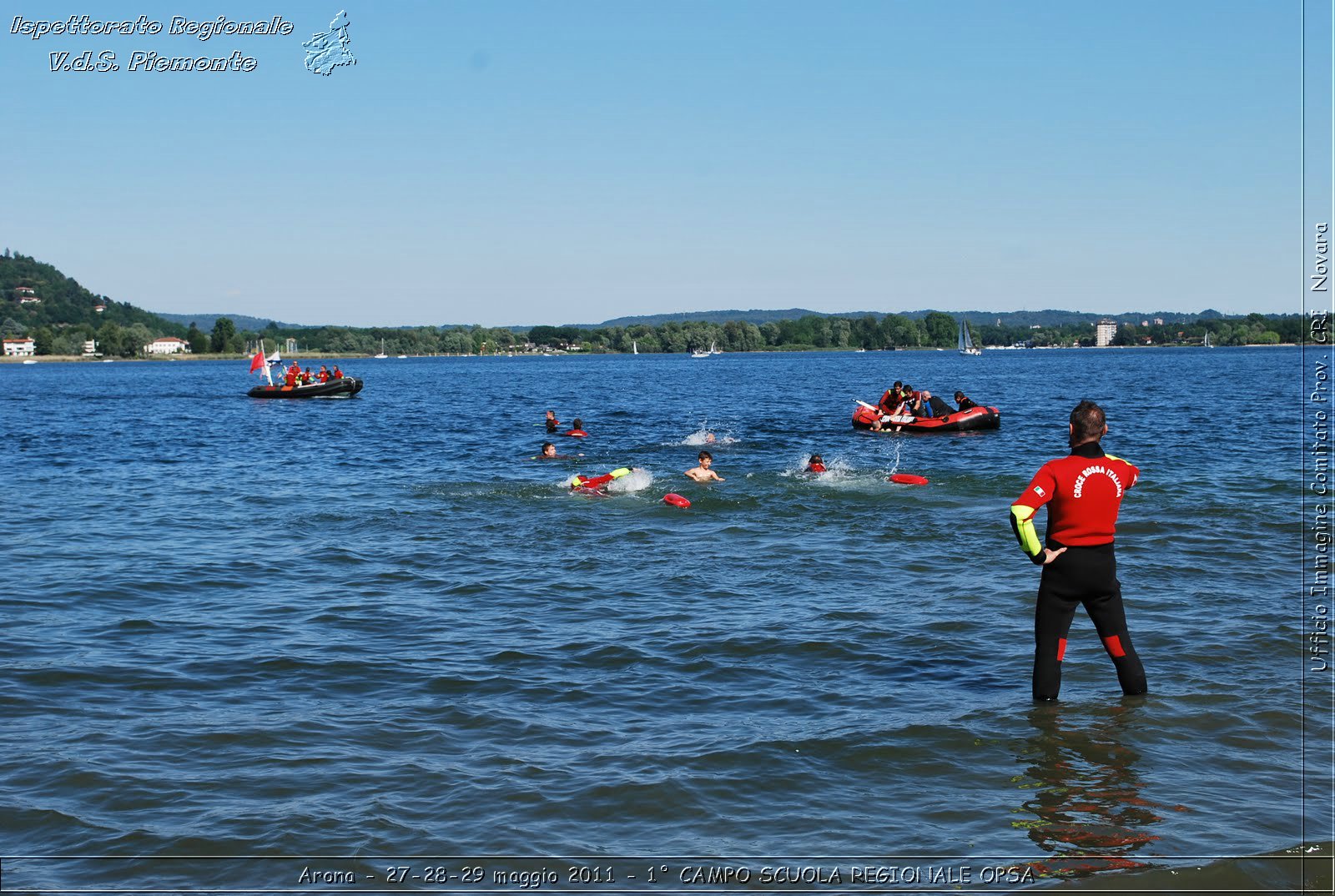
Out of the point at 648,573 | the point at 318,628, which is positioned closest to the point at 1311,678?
the point at 648,573

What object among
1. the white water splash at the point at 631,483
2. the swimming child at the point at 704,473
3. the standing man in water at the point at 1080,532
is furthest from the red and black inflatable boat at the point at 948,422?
the standing man in water at the point at 1080,532

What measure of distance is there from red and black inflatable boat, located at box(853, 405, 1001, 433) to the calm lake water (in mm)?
9992

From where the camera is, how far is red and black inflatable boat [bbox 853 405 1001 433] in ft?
97.7

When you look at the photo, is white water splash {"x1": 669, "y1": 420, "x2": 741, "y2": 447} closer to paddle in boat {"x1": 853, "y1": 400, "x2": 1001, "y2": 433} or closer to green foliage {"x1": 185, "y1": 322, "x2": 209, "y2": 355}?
paddle in boat {"x1": 853, "y1": 400, "x2": 1001, "y2": 433}

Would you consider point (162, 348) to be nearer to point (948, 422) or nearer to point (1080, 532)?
point (948, 422)

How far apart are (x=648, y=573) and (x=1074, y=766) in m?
6.50

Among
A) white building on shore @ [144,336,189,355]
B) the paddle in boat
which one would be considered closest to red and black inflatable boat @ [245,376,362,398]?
the paddle in boat

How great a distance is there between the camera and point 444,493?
1933 cm

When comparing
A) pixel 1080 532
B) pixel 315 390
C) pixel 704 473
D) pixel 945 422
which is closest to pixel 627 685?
pixel 1080 532

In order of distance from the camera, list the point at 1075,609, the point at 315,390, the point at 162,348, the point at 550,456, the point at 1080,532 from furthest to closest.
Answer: the point at 162,348 < the point at 315,390 < the point at 550,456 < the point at 1075,609 < the point at 1080,532

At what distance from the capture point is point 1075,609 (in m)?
7.14

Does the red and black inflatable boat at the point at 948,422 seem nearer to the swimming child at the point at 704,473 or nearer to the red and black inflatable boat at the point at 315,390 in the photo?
the swimming child at the point at 704,473

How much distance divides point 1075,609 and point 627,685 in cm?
331

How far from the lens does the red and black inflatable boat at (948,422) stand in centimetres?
2978
